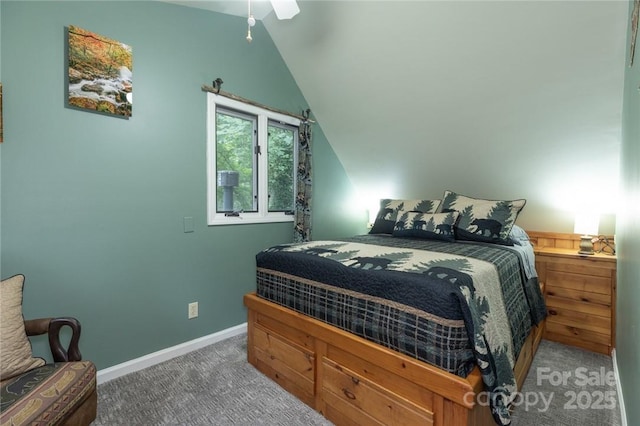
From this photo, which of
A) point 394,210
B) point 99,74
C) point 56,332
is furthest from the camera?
point 394,210

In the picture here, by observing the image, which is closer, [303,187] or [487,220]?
[487,220]

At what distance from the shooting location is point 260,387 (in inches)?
73.1

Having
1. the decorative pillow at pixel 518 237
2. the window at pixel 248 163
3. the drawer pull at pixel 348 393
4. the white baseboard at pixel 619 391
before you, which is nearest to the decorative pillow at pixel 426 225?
the decorative pillow at pixel 518 237

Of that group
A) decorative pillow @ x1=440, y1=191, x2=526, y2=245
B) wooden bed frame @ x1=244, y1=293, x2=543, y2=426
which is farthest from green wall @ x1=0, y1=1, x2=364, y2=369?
decorative pillow @ x1=440, y1=191, x2=526, y2=245

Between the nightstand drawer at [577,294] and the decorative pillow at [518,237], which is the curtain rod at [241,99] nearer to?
the decorative pillow at [518,237]

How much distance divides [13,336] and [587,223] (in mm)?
3744

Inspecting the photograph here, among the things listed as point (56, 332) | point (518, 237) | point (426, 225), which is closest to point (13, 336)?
point (56, 332)

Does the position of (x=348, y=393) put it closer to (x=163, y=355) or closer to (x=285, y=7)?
(x=163, y=355)

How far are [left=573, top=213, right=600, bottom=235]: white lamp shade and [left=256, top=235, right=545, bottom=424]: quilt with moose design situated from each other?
91 cm

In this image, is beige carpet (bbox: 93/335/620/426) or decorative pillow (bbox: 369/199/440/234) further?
decorative pillow (bbox: 369/199/440/234)

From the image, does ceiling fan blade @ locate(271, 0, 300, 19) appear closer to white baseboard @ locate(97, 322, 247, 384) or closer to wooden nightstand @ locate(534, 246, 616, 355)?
white baseboard @ locate(97, 322, 247, 384)

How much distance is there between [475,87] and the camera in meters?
2.33

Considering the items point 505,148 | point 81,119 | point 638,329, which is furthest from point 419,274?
point 81,119

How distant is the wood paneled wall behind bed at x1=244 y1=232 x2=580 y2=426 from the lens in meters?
1.18
